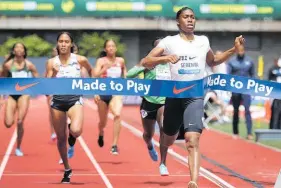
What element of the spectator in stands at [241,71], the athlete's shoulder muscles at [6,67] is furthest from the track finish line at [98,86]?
the spectator in stands at [241,71]

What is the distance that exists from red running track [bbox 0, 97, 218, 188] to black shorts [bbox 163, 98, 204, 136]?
1144mm

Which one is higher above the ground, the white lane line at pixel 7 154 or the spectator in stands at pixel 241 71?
the spectator in stands at pixel 241 71

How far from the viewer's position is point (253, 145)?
18328mm

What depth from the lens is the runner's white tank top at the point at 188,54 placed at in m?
9.82

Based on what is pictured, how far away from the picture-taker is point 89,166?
13.8 m

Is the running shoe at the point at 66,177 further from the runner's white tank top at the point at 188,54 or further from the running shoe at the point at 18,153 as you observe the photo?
the running shoe at the point at 18,153

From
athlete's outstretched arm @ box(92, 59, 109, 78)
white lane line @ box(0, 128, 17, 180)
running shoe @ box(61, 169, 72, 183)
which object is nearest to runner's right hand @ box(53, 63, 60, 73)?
running shoe @ box(61, 169, 72, 183)

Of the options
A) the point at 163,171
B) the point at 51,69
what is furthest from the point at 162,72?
the point at 51,69

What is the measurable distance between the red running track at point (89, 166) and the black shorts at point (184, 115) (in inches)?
45.0

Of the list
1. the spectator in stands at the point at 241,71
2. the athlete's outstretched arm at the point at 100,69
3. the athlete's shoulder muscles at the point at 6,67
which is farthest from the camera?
the spectator in stands at the point at 241,71

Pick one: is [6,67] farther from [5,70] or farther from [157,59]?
[157,59]

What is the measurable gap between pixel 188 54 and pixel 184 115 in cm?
73

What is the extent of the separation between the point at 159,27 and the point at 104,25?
334cm

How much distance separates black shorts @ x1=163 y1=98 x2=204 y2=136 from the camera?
376 inches
